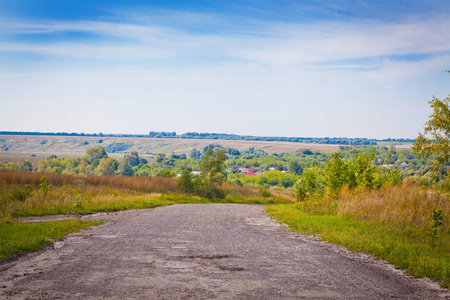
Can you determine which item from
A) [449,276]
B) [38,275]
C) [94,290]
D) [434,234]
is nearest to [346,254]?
[449,276]

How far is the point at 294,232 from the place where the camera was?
50.9 ft

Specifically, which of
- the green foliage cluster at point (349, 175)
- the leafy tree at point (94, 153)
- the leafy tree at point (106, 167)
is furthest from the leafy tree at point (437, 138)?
the leafy tree at point (94, 153)

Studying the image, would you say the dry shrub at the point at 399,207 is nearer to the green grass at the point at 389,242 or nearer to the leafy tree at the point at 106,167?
the green grass at the point at 389,242

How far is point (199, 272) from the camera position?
8.38 m

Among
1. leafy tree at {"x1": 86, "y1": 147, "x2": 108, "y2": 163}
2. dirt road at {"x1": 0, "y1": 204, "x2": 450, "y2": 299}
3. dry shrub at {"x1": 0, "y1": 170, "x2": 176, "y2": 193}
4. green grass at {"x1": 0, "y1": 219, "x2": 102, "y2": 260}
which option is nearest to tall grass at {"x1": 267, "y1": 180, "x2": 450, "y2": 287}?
dirt road at {"x1": 0, "y1": 204, "x2": 450, "y2": 299}

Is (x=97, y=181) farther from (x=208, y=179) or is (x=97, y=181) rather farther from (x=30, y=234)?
(x=30, y=234)

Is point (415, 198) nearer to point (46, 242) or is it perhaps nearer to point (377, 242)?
point (377, 242)

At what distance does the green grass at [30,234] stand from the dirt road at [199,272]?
57 cm

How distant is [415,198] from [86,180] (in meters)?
34.2

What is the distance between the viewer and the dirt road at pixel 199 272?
22.9 feet

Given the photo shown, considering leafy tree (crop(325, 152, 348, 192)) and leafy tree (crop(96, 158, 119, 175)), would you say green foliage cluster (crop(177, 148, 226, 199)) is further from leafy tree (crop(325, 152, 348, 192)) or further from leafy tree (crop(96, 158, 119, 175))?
leafy tree (crop(96, 158, 119, 175))

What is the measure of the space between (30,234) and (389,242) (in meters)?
12.6

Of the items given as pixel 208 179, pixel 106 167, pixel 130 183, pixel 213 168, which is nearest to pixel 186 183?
pixel 208 179

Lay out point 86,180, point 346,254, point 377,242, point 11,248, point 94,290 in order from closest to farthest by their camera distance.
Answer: point 94,290, point 11,248, point 346,254, point 377,242, point 86,180
